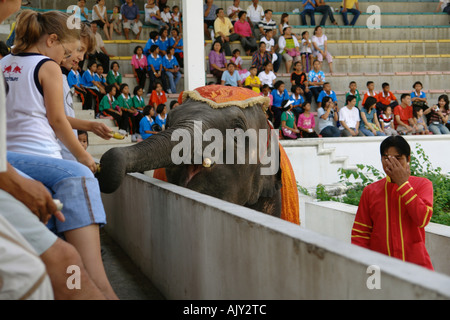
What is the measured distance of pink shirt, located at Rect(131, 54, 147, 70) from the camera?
14180 mm

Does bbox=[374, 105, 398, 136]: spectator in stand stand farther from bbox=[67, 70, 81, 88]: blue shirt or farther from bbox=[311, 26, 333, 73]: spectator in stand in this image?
bbox=[67, 70, 81, 88]: blue shirt

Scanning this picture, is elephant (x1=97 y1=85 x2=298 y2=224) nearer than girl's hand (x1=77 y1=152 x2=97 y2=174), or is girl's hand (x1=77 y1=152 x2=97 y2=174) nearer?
girl's hand (x1=77 y1=152 x2=97 y2=174)

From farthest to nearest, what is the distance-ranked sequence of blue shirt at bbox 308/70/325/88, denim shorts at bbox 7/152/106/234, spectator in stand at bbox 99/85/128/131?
blue shirt at bbox 308/70/325/88
spectator in stand at bbox 99/85/128/131
denim shorts at bbox 7/152/106/234

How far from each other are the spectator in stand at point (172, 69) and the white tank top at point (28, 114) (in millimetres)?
11531

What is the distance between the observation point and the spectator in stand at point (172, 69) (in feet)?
47.4

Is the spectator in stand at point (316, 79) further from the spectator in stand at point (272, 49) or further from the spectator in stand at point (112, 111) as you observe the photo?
the spectator in stand at point (112, 111)

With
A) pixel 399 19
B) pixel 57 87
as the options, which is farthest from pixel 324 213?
pixel 399 19

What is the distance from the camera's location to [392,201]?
146 inches

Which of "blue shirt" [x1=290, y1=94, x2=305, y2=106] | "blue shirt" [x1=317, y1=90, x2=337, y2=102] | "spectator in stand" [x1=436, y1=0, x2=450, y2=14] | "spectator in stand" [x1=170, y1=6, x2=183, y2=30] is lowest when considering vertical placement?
"blue shirt" [x1=290, y1=94, x2=305, y2=106]

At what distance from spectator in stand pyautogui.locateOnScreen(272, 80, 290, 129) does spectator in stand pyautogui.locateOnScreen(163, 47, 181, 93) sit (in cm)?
249

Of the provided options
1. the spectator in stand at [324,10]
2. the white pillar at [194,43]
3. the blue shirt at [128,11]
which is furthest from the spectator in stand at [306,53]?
the white pillar at [194,43]

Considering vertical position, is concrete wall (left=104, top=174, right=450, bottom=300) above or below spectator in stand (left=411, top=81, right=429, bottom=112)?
below

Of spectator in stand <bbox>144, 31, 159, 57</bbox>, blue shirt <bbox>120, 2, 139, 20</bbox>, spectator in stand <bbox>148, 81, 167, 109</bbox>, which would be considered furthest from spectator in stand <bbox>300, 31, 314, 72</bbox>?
spectator in stand <bbox>148, 81, 167, 109</bbox>
